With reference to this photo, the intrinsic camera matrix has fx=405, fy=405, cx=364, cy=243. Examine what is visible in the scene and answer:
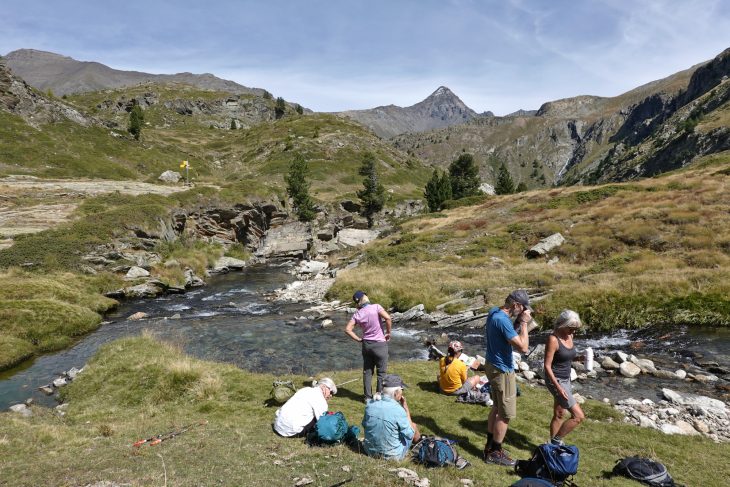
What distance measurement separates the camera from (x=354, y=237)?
76.6m

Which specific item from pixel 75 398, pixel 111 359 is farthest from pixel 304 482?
pixel 111 359

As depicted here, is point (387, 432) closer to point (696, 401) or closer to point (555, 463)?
point (555, 463)

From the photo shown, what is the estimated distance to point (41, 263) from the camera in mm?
34625

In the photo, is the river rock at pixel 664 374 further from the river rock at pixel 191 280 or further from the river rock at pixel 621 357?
the river rock at pixel 191 280

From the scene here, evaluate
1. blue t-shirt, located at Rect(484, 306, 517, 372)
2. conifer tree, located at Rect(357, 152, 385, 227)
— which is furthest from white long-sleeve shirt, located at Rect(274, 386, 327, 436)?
conifer tree, located at Rect(357, 152, 385, 227)

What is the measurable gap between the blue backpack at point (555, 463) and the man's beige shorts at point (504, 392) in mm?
949

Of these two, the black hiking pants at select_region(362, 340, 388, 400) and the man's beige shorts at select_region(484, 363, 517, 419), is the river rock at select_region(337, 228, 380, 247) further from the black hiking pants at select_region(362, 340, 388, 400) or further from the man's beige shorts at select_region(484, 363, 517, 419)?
the man's beige shorts at select_region(484, 363, 517, 419)

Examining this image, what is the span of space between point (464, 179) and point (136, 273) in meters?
83.2

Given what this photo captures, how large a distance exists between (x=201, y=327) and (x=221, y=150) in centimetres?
13471

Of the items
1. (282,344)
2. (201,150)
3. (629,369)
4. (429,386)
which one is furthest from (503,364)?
(201,150)

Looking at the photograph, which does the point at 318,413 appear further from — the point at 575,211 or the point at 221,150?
the point at 221,150

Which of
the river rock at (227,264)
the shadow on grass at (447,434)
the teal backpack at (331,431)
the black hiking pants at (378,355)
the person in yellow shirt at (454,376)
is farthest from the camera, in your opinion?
the river rock at (227,264)

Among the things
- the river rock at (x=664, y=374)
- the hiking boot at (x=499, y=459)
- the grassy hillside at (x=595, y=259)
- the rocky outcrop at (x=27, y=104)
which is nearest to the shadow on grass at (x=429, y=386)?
the hiking boot at (x=499, y=459)

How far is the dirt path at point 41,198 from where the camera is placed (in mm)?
41400
